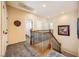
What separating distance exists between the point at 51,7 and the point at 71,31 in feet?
1.67

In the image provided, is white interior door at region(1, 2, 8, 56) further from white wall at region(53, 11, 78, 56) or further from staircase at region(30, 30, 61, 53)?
white wall at region(53, 11, 78, 56)

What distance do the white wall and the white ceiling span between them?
9 centimetres

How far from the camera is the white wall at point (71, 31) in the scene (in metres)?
1.57

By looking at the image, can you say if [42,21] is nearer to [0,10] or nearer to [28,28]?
[28,28]

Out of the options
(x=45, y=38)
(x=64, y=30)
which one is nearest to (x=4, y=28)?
(x=45, y=38)

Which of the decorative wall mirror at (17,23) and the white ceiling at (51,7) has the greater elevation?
the white ceiling at (51,7)

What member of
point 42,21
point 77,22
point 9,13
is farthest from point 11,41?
point 77,22

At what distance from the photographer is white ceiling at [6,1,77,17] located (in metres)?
1.57

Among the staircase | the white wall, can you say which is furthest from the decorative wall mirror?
the white wall

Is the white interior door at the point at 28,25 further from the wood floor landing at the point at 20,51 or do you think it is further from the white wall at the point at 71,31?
the white wall at the point at 71,31

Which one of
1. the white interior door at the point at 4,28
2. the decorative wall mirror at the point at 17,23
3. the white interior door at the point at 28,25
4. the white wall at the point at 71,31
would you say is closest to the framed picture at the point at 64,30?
the white wall at the point at 71,31

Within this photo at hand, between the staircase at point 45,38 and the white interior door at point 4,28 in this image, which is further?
the staircase at point 45,38

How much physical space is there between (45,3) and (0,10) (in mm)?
712

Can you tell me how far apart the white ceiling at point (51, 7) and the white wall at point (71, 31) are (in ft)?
0.28
